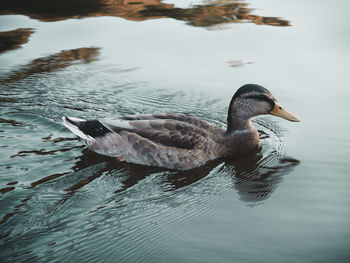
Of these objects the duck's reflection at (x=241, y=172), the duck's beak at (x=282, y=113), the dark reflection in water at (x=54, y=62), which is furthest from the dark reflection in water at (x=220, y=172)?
the dark reflection in water at (x=54, y=62)

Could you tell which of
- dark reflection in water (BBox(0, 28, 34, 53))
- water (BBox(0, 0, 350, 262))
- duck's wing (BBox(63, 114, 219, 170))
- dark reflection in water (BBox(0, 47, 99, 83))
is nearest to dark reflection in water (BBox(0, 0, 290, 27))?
water (BBox(0, 0, 350, 262))

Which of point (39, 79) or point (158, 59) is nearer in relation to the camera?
point (39, 79)

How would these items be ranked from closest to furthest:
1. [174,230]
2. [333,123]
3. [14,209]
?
[174,230] < [14,209] < [333,123]

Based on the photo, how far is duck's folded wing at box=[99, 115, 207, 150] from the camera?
20.6ft

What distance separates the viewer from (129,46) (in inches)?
381

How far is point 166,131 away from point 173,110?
4.13 feet

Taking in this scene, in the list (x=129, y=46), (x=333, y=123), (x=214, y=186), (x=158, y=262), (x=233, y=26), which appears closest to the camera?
(x=158, y=262)

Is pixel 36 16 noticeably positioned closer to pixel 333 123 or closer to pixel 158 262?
pixel 333 123

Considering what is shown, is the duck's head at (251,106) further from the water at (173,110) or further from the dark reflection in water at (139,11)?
the dark reflection in water at (139,11)

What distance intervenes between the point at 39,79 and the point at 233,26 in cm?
443

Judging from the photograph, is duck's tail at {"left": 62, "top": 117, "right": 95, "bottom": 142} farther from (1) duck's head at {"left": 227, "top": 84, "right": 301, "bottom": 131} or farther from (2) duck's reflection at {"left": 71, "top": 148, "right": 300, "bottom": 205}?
(1) duck's head at {"left": 227, "top": 84, "right": 301, "bottom": 131}

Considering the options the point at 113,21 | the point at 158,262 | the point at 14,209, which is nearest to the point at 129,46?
the point at 113,21

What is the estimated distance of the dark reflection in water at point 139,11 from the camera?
11078mm

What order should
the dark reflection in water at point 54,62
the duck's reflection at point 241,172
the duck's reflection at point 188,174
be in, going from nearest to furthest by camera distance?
the duck's reflection at point 188,174, the duck's reflection at point 241,172, the dark reflection in water at point 54,62
